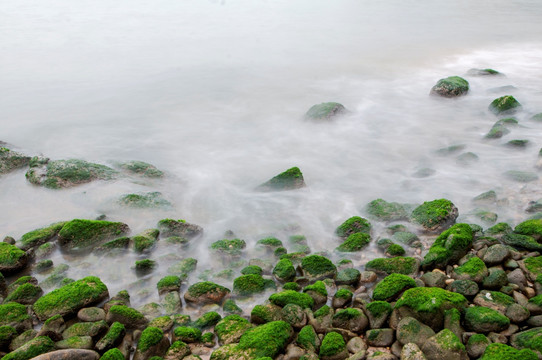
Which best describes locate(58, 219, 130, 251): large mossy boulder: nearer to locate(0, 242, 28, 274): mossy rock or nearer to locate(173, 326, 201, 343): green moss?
locate(0, 242, 28, 274): mossy rock

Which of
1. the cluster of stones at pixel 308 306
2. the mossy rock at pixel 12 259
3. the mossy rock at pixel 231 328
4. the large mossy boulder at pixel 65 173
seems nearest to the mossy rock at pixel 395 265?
the cluster of stones at pixel 308 306

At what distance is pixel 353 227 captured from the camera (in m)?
5.72

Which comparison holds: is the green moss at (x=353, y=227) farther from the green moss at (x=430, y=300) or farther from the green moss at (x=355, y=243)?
the green moss at (x=430, y=300)

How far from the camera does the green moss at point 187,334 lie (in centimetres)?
398

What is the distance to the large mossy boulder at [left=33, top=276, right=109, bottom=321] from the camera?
427 cm

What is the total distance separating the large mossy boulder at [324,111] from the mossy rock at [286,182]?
2.97m

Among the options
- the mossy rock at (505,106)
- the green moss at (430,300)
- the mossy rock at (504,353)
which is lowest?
the mossy rock at (505,106)

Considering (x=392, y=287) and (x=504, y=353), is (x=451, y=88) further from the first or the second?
(x=504, y=353)

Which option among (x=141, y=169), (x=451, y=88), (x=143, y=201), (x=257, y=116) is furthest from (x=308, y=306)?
(x=451, y=88)

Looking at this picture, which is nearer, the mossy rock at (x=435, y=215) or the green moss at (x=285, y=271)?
the green moss at (x=285, y=271)

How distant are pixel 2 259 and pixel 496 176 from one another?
6985 millimetres

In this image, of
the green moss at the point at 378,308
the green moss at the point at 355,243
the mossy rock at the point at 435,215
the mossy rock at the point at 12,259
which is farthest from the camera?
the mossy rock at the point at 435,215

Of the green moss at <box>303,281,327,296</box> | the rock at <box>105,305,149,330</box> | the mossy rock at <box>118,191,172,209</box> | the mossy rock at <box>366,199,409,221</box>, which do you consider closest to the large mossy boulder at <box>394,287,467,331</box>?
the green moss at <box>303,281,327,296</box>

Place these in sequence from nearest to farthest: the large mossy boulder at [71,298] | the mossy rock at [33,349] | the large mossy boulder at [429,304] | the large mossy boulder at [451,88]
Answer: the mossy rock at [33,349], the large mossy boulder at [429,304], the large mossy boulder at [71,298], the large mossy boulder at [451,88]
